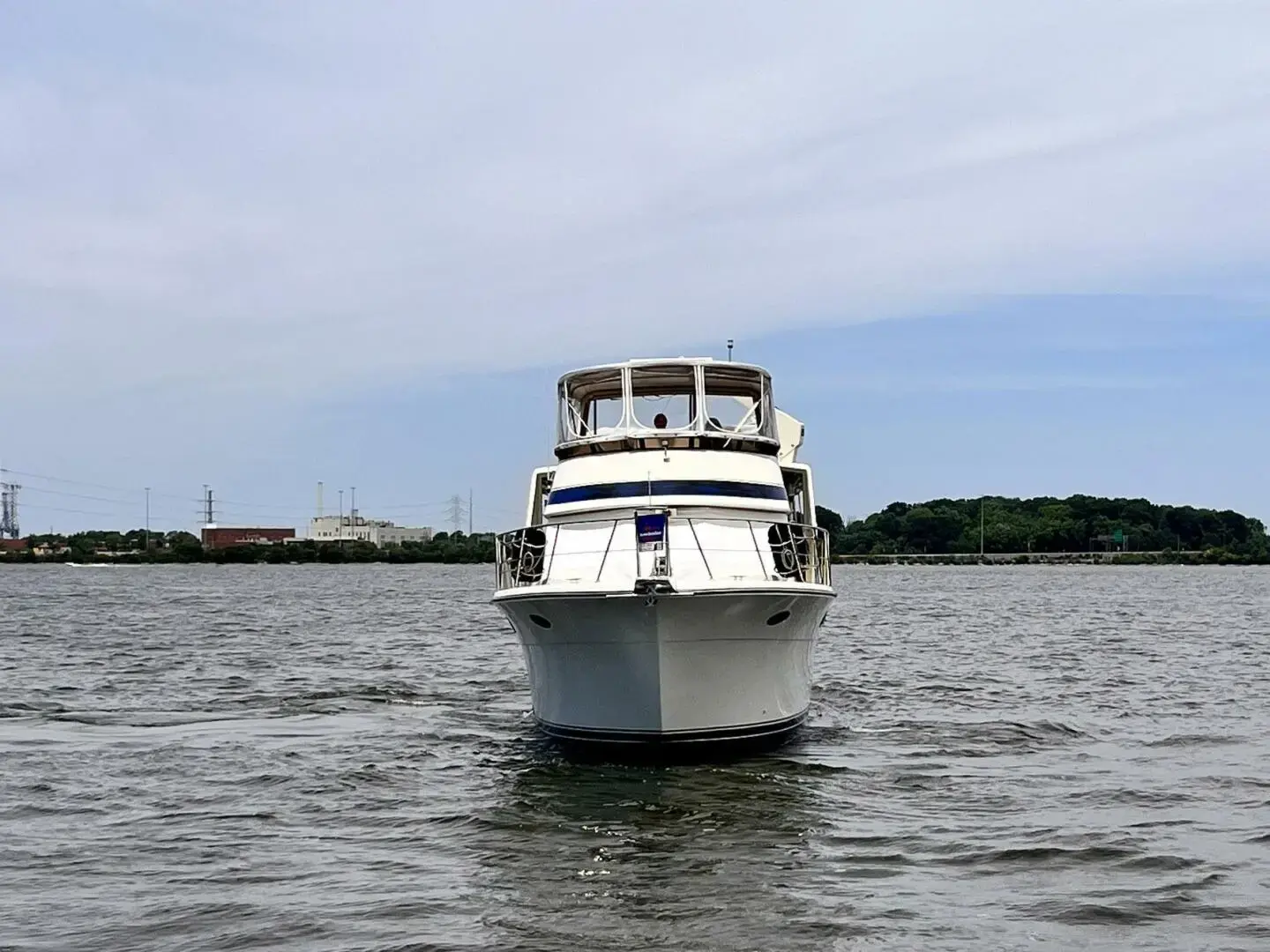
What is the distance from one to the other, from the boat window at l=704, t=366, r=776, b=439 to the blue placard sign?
383cm

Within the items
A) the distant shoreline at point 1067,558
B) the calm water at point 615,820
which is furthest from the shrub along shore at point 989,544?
the calm water at point 615,820

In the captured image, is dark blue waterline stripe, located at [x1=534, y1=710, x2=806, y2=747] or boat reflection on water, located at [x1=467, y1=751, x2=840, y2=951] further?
dark blue waterline stripe, located at [x1=534, y1=710, x2=806, y2=747]

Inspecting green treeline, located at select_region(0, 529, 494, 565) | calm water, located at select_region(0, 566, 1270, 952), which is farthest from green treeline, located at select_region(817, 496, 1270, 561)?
calm water, located at select_region(0, 566, 1270, 952)

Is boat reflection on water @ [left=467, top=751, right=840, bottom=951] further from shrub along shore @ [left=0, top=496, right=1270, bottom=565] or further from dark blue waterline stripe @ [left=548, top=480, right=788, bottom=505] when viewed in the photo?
shrub along shore @ [left=0, top=496, right=1270, bottom=565]

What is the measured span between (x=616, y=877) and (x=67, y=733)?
12154 millimetres

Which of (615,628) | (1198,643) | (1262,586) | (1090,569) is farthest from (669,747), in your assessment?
(1090,569)

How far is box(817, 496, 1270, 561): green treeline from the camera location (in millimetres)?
188000

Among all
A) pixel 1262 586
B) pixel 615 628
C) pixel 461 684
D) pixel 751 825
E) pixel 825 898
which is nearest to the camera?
pixel 825 898

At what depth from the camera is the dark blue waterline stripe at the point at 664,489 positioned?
19.5 m

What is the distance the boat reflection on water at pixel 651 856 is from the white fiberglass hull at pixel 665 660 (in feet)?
1.73

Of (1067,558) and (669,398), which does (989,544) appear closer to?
(1067,558)

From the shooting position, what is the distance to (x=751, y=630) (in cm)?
1798

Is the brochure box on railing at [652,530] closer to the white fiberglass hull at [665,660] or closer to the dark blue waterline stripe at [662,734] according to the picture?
the white fiberglass hull at [665,660]

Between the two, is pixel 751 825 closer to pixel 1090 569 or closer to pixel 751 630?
pixel 751 630
